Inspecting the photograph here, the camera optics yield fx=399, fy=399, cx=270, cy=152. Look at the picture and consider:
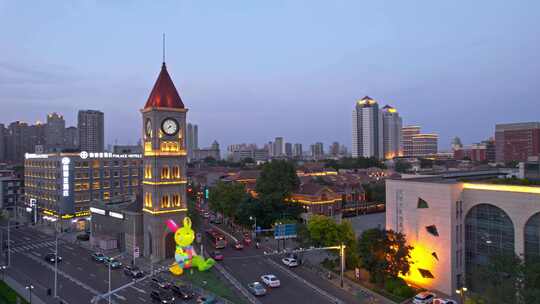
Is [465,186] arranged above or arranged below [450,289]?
above

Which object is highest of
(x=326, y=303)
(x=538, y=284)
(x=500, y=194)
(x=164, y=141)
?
(x=164, y=141)

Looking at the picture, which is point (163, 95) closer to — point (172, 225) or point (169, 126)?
point (169, 126)

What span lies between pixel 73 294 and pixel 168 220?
14.1 metres

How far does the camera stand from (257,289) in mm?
40562

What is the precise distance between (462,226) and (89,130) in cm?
17720

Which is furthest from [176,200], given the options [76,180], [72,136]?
[72,136]

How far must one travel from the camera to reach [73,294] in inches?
1629

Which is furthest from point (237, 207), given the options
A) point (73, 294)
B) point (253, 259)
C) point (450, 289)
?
point (450, 289)

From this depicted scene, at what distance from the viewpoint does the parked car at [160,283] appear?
137 feet

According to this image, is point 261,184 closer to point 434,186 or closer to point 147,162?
point 147,162

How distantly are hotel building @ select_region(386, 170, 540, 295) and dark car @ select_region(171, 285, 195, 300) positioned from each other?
24.5 m

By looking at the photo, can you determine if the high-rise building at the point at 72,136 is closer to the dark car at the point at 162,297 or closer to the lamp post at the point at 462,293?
the dark car at the point at 162,297

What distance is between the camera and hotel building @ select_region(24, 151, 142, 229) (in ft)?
267

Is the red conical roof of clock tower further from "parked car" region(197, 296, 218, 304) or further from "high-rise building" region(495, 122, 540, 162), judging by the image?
"high-rise building" region(495, 122, 540, 162)
